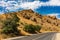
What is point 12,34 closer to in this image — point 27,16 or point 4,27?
point 4,27

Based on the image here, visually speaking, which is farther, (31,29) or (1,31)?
(31,29)

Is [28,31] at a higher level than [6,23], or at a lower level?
lower

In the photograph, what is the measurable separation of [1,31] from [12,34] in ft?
9.97

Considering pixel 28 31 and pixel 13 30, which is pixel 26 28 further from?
pixel 13 30

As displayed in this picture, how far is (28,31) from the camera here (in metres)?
75.0

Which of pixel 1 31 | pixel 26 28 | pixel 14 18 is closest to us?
pixel 1 31

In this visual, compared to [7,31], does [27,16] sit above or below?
below

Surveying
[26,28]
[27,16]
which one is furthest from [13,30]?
[27,16]

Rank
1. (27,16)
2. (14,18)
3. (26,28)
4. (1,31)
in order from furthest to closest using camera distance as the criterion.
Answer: (27,16) < (26,28) < (14,18) < (1,31)

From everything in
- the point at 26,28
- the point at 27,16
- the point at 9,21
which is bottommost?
the point at 27,16

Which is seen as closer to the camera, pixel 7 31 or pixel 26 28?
pixel 7 31

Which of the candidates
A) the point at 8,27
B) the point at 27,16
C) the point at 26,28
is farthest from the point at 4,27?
the point at 27,16

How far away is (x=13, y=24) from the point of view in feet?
161

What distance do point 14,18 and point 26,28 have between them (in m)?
24.9
